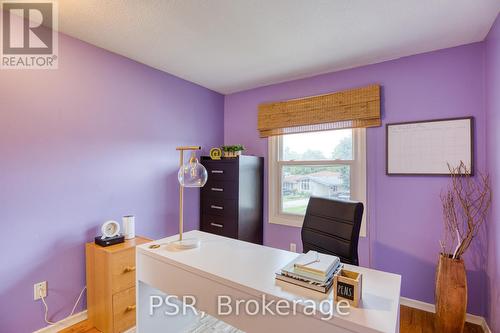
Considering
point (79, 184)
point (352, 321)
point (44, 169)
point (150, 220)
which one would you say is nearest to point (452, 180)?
point (352, 321)

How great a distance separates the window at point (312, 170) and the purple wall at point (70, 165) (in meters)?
1.35

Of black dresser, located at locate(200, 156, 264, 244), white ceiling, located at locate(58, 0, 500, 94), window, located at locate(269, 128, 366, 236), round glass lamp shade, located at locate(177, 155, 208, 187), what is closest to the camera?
round glass lamp shade, located at locate(177, 155, 208, 187)

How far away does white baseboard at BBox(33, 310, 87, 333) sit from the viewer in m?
1.91

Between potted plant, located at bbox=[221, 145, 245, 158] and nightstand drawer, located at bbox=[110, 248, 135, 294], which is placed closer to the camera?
nightstand drawer, located at bbox=[110, 248, 135, 294]

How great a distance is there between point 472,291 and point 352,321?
2066 mm

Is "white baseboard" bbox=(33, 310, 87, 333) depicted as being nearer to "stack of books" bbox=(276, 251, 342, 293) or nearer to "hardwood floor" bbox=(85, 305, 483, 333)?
"hardwood floor" bbox=(85, 305, 483, 333)

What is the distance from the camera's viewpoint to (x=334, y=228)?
172 cm

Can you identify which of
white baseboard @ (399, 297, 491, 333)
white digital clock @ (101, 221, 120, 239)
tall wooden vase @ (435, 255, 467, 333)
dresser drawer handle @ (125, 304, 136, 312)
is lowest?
white baseboard @ (399, 297, 491, 333)

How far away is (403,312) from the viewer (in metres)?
2.26

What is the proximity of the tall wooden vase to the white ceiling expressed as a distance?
1.80 m

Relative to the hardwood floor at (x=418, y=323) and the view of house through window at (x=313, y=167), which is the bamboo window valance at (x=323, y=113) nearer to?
the view of house through window at (x=313, y=167)

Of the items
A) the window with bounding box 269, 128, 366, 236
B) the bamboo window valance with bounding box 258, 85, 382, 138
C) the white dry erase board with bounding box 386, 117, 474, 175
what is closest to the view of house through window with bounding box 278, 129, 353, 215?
the window with bounding box 269, 128, 366, 236

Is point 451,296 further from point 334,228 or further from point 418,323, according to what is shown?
point 334,228

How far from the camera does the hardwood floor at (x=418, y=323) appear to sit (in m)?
2.00
